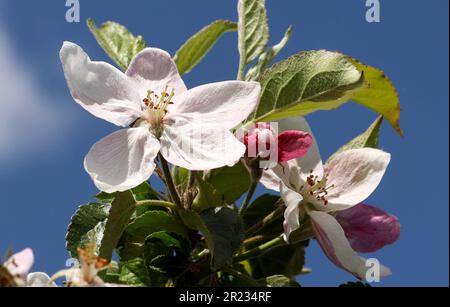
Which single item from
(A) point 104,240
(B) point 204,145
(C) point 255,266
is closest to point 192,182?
(B) point 204,145

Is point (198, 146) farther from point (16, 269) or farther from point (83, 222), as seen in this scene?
point (16, 269)

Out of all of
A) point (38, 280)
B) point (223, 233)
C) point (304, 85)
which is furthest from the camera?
point (304, 85)

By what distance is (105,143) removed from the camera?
1184 mm

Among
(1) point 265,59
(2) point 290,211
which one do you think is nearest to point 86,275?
(2) point 290,211

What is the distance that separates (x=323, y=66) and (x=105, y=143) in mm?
372

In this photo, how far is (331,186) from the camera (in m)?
1.27

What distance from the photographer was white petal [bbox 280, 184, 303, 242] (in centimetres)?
117

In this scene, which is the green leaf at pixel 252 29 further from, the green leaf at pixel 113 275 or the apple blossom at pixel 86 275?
the apple blossom at pixel 86 275

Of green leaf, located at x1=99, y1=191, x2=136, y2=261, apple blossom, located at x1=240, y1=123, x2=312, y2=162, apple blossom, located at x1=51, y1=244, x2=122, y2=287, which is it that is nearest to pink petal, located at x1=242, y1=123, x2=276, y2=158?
apple blossom, located at x1=240, y1=123, x2=312, y2=162

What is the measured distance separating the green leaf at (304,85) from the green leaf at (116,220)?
9.9 inches

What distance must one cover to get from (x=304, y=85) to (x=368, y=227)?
0.86 feet

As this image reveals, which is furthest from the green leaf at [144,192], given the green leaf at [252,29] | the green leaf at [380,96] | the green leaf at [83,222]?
the green leaf at [380,96]

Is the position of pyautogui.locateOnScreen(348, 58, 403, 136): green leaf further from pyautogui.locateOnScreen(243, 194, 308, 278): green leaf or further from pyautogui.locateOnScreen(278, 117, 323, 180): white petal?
pyautogui.locateOnScreen(243, 194, 308, 278): green leaf
